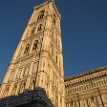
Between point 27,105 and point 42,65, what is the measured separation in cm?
489

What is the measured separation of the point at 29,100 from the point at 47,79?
364 cm

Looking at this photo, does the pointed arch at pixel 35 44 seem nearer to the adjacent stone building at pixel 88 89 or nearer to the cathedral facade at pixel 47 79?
the cathedral facade at pixel 47 79

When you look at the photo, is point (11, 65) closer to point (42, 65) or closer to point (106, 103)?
point (42, 65)

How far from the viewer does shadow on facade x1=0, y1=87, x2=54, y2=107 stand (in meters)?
13.9

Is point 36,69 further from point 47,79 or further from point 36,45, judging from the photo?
point 36,45

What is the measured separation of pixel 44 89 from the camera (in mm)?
15445

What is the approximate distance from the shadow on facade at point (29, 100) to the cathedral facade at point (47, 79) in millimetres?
638

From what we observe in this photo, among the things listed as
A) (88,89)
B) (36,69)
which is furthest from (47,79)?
(88,89)

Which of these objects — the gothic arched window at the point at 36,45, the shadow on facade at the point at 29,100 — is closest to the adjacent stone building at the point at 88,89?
the shadow on facade at the point at 29,100

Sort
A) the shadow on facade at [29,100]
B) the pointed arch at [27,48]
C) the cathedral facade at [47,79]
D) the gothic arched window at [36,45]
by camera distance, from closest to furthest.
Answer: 1. the shadow on facade at [29,100]
2. the cathedral facade at [47,79]
3. the gothic arched window at [36,45]
4. the pointed arch at [27,48]

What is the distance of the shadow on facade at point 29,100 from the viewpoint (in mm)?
13898

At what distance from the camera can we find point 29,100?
14.4 meters

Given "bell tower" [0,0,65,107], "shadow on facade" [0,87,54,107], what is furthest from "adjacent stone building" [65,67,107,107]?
"shadow on facade" [0,87,54,107]

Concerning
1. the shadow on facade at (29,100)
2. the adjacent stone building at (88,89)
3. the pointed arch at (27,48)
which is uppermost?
the pointed arch at (27,48)
